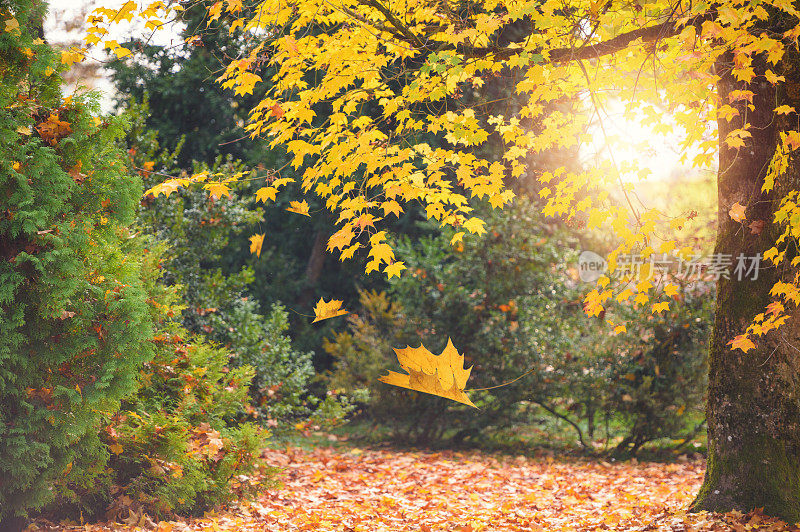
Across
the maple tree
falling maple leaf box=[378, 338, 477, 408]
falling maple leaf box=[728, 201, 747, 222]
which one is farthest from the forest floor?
falling maple leaf box=[378, 338, 477, 408]

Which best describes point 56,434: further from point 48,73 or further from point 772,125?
point 772,125

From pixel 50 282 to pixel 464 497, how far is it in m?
4.45

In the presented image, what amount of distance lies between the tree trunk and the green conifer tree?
14.0 ft

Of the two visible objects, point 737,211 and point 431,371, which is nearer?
point 431,371

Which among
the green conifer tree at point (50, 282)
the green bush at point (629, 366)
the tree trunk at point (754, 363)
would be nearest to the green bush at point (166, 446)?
the green conifer tree at point (50, 282)

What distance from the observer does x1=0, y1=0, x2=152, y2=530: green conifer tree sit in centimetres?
395

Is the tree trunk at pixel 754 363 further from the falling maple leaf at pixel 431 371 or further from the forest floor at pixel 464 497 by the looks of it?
the falling maple leaf at pixel 431 371

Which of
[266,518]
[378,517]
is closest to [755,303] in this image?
[378,517]

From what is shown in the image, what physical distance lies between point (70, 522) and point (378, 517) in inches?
97.9

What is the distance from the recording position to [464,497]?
6621mm

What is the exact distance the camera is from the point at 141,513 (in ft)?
15.8

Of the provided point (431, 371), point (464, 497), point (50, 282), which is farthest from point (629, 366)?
point (50, 282)

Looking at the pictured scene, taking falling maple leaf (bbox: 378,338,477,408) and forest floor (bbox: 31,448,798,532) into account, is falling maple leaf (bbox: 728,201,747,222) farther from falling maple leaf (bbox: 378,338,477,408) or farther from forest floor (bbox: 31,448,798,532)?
falling maple leaf (bbox: 378,338,477,408)

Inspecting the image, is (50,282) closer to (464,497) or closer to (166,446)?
(166,446)
